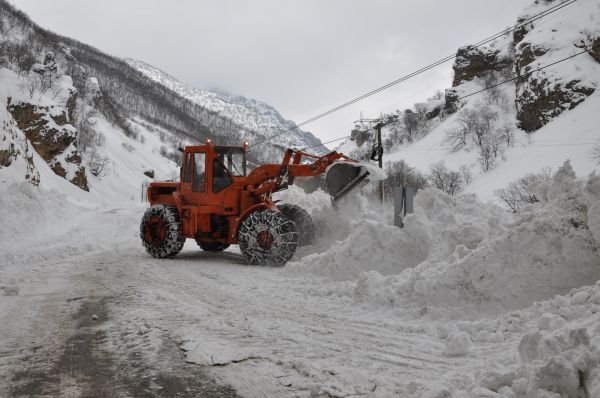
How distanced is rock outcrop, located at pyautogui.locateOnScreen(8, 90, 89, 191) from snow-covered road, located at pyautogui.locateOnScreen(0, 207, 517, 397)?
115 ft

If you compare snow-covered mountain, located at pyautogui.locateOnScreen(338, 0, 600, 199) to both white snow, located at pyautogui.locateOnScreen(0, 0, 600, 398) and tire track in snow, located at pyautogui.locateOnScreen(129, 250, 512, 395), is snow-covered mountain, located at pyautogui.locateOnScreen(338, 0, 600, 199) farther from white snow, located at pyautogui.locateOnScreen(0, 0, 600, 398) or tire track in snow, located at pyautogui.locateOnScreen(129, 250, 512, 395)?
tire track in snow, located at pyautogui.locateOnScreen(129, 250, 512, 395)

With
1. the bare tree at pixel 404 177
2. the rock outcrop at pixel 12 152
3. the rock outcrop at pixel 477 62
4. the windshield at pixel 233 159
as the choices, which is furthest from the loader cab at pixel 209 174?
the rock outcrop at pixel 477 62

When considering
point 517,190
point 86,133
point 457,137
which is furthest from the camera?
point 86,133

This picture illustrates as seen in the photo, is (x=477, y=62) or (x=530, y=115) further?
(x=477, y=62)

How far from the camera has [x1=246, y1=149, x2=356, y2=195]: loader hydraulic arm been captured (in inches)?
386

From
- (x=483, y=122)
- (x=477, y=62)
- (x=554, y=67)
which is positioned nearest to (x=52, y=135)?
(x=483, y=122)

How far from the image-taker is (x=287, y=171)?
997 centimetres

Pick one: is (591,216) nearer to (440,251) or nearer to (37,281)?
(440,251)

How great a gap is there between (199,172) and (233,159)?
82 centimetres

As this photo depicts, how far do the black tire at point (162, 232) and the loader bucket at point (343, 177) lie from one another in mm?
3542

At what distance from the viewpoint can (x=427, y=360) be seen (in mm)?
3717

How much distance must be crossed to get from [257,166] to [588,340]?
27.9 ft

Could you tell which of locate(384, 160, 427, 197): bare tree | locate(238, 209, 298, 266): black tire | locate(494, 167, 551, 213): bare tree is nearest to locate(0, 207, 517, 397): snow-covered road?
locate(238, 209, 298, 266): black tire

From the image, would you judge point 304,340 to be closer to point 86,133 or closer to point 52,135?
point 52,135
